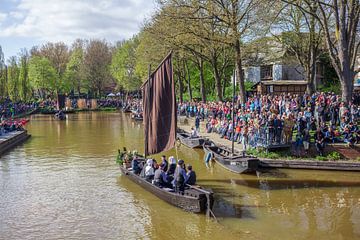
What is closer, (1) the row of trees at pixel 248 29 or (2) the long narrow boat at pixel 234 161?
(2) the long narrow boat at pixel 234 161

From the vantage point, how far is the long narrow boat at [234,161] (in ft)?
75.6

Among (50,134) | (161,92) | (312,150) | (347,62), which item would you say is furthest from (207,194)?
(50,134)

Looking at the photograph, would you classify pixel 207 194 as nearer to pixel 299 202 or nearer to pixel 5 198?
pixel 299 202

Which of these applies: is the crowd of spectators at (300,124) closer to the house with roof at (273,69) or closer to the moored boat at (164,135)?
the moored boat at (164,135)

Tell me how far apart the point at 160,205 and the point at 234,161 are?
6.78 meters

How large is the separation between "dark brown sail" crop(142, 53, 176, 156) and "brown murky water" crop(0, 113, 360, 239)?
2.36m

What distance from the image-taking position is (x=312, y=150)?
82.9ft

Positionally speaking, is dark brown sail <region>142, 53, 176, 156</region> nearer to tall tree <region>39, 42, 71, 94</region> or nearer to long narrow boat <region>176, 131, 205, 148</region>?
long narrow boat <region>176, 131, 205, 148</region>

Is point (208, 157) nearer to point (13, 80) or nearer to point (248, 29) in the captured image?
point (248, 29)

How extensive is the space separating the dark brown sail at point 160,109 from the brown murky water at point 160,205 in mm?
2359

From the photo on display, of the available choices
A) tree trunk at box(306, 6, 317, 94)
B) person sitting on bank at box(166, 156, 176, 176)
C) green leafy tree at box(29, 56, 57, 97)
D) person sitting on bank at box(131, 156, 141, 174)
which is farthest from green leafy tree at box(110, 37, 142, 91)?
person sitting on bank at box(166, 156, 176, 176)

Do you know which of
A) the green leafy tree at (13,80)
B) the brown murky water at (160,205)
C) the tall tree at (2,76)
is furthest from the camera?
the green leafy tree at (13,80)

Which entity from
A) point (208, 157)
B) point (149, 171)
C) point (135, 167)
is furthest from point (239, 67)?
point (149, 171)

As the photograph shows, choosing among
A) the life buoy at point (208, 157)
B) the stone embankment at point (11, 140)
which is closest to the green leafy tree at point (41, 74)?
Result: the stone embankment at point (11, 140)
